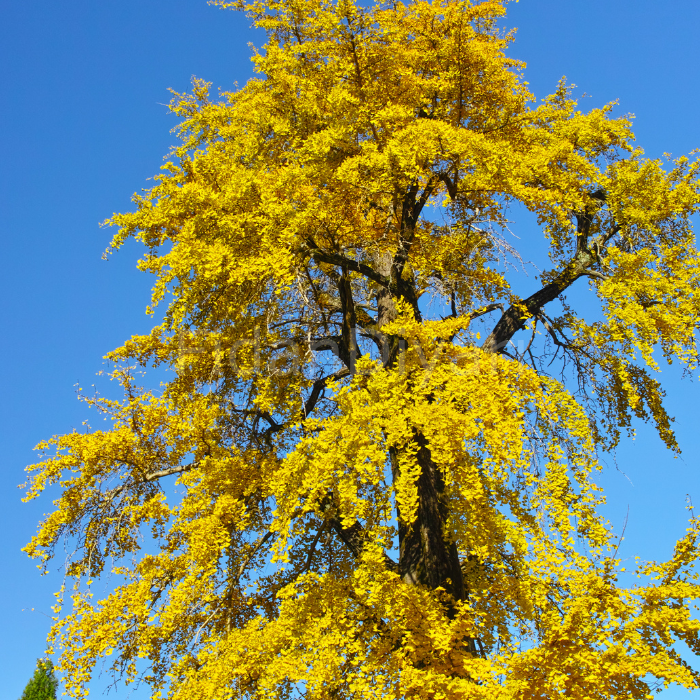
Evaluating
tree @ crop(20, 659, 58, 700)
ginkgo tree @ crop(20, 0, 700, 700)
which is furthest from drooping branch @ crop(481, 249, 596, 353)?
tree @ crop(20, 659, 58, 700)

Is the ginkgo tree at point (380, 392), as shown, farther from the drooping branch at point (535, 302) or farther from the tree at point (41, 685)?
the tree at point (41, 685)

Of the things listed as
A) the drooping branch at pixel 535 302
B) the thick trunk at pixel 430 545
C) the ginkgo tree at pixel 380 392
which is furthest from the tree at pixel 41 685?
the drooping branch at pixel 535 302

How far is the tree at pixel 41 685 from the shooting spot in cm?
1816

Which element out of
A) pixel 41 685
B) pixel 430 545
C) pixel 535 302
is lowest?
pixel 41 685

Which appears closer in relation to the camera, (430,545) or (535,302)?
(430,545)

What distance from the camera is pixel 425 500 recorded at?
8617mm

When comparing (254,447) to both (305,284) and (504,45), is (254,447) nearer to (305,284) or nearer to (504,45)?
(305,284)

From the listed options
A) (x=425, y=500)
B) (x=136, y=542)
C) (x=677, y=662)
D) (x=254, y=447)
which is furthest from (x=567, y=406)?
(x=136, y=542)

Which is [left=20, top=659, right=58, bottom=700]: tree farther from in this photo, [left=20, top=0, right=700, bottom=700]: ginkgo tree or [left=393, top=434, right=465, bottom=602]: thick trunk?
[left=393, top=434, right=465, bottom=602]: thick trunk

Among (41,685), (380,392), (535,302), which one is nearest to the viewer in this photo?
(380,392)

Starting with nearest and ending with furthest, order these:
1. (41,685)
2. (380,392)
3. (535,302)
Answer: (380,392)
(535,302)
(41,685)

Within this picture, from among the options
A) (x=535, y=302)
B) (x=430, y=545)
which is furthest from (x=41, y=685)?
(x=535, y=302)

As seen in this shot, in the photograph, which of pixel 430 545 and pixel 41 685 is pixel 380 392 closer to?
pixel 430 545

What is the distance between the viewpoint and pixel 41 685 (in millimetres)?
18406
